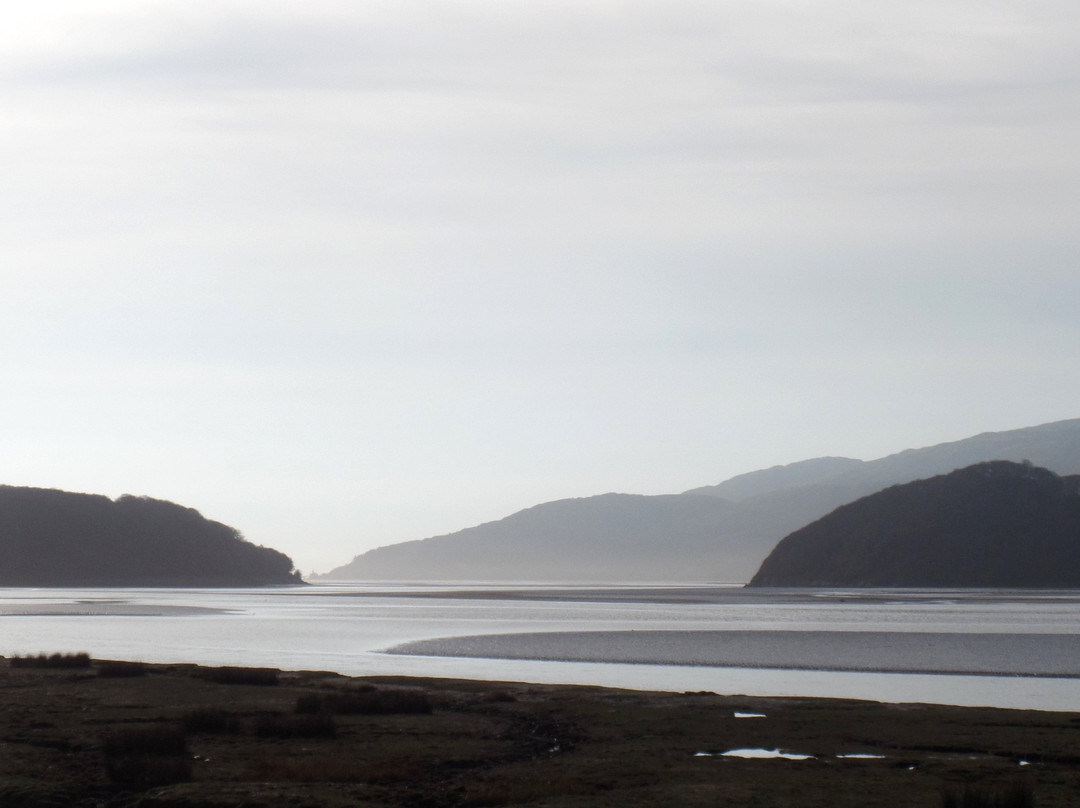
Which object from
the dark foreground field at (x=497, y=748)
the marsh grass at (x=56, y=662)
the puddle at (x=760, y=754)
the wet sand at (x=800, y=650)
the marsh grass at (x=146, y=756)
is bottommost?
the wet sand at (x=800, y=650)

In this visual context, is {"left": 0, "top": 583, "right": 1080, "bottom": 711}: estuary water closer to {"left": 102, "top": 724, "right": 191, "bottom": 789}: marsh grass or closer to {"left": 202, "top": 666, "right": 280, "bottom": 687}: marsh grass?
{"left": 202, "top": 666, "right": 280, "bottom": 687}: marsh grass

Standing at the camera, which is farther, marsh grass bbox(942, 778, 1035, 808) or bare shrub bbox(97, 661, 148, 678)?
bare shrub bbox(97, 661, 148, 678)

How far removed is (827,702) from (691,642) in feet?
94.0

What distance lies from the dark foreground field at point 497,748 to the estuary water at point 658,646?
7988 mm

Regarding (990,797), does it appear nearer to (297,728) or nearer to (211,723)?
(297,728)

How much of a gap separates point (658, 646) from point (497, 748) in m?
33.2

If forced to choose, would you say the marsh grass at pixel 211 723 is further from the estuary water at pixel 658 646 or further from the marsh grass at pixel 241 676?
the estuary water at pixel 658 646

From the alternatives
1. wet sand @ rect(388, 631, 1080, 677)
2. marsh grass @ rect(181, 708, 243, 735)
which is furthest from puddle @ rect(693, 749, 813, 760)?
wet sand @ rect(388, 631, 1080, 677)

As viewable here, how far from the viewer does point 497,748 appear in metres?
23.0

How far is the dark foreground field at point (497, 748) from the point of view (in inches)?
695

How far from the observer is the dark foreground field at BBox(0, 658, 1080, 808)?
1766cm

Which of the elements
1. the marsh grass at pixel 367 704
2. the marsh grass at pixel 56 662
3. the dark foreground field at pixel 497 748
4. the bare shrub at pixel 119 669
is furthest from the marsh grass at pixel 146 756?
the marsh grass at pixel 56 662

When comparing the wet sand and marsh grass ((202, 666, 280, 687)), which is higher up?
marsh grass ((202, 666, 280, 687))

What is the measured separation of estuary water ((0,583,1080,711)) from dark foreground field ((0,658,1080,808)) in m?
7.99
